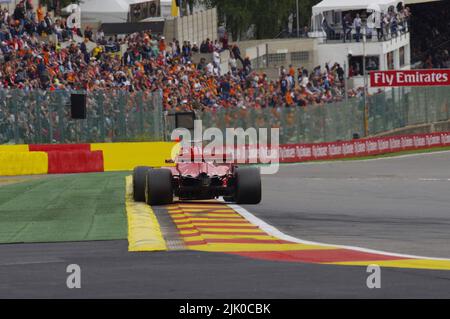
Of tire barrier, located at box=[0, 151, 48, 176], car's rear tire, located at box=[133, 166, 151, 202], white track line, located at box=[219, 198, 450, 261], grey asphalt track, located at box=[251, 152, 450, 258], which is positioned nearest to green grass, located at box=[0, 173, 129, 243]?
car's rear tire, located at box=[133, 166, 151, 202]

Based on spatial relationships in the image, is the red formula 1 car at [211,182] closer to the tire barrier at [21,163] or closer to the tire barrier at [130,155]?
the tire barrier at [21,163]

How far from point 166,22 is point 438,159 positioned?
15.0m

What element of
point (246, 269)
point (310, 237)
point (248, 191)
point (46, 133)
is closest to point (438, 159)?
point (46, 133)

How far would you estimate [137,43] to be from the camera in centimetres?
4150

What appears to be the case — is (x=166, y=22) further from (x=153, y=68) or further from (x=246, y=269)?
(x=246, y=269)

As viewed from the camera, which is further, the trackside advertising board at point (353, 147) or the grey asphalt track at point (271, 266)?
the trackside advertising board at point (353, 147)

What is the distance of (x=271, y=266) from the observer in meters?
11.1

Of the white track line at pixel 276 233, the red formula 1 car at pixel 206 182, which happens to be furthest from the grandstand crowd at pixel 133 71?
the white track line at pixel 276 233

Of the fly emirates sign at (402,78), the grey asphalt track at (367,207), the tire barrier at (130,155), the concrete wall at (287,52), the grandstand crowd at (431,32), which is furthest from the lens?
the grandstand crowd at (431,32)

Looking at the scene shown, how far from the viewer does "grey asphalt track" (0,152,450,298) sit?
9547 mm

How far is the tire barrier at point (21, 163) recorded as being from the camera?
35.3m

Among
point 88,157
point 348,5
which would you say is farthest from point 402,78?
point 88,157

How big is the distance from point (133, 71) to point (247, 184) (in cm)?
2097

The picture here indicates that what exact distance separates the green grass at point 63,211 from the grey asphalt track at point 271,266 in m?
1.13
